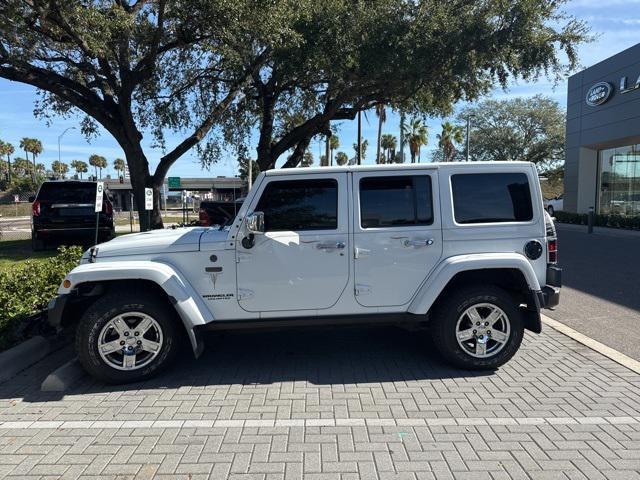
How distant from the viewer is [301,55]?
513 inches

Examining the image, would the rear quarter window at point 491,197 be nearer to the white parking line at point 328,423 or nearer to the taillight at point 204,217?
the white parking line at point 328,423

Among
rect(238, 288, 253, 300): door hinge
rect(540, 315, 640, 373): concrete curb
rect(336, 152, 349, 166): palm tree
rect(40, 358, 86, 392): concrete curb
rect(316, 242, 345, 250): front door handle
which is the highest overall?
rect(336, 152, 349, 166): palm tree

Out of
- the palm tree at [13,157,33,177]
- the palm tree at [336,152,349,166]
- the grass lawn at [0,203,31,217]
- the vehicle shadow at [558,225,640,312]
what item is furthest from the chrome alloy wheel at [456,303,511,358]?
the palm tree at [13,157,33,177]

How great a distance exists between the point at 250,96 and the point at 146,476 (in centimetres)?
1634

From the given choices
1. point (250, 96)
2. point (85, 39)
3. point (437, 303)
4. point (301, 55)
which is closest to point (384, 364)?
point (437, 303)

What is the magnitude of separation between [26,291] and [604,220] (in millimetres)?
23724

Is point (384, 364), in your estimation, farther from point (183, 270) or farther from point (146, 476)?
point (146, 476)

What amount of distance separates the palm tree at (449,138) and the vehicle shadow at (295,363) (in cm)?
→ 4559

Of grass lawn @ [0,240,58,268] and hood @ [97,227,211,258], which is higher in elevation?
hood @ [97,227,211,258]

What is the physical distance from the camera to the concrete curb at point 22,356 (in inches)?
Answer: 191

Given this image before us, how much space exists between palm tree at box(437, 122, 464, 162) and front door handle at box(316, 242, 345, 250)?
4648 centimetres

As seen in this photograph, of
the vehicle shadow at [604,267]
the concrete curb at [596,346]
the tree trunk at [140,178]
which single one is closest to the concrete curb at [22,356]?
the concrete curb at [596,346]

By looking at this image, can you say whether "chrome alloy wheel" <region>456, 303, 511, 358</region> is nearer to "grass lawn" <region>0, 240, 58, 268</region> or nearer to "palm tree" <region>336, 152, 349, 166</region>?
"grass lawn" <region>0, 240, 58, 268</region>

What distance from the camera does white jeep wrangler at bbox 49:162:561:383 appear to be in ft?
15.1
